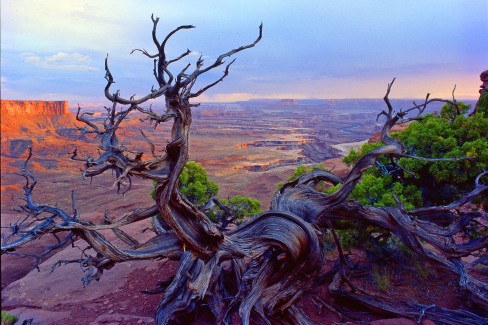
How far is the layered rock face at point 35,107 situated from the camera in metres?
60.8

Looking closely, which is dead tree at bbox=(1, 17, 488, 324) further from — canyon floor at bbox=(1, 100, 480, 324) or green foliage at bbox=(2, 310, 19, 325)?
green foliage at bbox=(2, 310, 19, 325)

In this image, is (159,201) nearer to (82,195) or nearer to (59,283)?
(59,283)

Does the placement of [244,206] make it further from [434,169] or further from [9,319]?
[9,319]

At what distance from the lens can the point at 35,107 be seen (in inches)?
2584

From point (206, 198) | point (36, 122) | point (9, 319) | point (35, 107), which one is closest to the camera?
point (9, 319)

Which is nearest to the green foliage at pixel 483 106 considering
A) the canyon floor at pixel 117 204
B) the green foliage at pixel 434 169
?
the green foliage at pixel 434 169

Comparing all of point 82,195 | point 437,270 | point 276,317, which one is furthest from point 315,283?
point 82,195

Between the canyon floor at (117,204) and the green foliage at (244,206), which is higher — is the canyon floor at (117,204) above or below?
below

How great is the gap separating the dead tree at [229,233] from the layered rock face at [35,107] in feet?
207

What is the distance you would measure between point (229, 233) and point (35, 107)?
71.5 meters

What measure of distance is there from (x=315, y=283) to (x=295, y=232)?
9.08ft

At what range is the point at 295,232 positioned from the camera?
6.36 metres

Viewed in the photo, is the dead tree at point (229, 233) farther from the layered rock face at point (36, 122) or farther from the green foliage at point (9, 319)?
the layered rock face at point (36, 122)

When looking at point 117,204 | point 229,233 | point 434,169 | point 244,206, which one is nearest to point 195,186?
point 244,206
